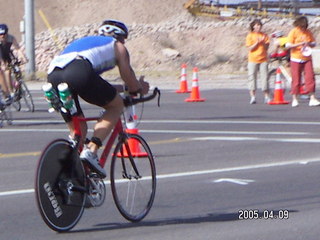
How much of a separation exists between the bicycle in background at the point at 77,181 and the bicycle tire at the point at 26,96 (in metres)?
11.1

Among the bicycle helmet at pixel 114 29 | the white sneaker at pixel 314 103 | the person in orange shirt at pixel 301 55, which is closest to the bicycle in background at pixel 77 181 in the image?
the bicycle helmet at pixel 114 29

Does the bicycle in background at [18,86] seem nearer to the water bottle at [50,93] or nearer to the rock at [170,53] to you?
the water bottle at [50,93]

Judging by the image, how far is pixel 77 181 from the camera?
7879 mm

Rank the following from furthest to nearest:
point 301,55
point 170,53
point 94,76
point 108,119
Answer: point 170,53
point 301,55
point 108,119
point 94,76

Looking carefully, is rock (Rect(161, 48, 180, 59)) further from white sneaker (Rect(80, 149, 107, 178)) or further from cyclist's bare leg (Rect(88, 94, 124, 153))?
white sneaker (Rect(80, 149, 107, 178))

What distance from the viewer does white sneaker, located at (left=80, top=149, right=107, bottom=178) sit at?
7.84m

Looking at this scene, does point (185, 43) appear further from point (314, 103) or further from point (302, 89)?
point (314, 103)

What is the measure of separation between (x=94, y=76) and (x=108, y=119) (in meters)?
0.44

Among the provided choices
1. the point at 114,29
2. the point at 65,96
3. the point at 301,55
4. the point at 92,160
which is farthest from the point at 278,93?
the point at 65,96

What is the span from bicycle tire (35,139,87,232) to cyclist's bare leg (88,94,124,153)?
25 cm

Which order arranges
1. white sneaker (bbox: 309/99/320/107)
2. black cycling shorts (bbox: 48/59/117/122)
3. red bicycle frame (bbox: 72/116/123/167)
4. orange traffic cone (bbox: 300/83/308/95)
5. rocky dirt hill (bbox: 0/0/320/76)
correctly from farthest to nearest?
rocky dirt hill (bbox: 0/0/320/76) < orange traffic cone (bbox: 300/83/308/95) < white sneaker (bbox: 309/99/320/107) < red bicycle frame (bbox: 72/116/123/167) < black cycling shorts (bbox: 48/59/117/122)

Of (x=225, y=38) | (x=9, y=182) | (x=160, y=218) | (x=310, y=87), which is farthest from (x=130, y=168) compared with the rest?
(x=225, y=38)

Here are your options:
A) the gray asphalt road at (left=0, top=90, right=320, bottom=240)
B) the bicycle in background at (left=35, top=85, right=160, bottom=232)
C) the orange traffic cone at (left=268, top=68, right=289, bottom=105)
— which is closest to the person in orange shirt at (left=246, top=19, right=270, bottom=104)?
the orange traffic cone at (left=268, top=68, right=289, bottom=105)

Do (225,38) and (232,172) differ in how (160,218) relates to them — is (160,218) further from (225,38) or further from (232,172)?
(225,38)
